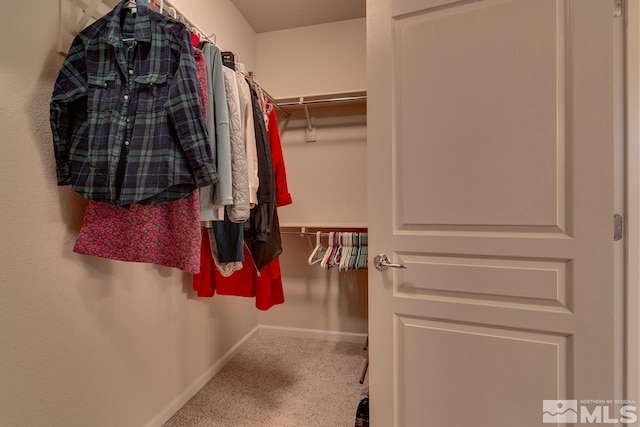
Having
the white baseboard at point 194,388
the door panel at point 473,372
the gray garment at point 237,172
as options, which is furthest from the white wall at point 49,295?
the door panel at point 473,372

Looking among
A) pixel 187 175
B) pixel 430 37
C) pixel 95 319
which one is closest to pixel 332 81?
pixel 430 37

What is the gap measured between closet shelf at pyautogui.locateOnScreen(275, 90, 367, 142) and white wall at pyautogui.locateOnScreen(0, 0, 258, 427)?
1435 mm

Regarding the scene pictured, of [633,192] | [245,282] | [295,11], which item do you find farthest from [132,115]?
[295,11]

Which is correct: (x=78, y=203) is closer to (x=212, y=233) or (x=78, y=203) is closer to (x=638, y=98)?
(x=212, y=233)

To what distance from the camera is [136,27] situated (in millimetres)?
938

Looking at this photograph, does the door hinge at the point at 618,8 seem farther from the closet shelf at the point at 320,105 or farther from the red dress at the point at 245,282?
the red dress at the point at 245,282

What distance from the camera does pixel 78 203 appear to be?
1.13 m

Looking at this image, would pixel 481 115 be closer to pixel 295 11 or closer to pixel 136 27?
pixel 136 27

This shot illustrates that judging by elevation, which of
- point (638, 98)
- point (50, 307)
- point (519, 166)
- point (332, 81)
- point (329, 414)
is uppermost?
point (332, 81)

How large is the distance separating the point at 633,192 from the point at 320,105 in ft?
6.24

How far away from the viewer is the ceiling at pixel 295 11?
2.18 metres

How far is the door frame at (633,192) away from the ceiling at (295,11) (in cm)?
173

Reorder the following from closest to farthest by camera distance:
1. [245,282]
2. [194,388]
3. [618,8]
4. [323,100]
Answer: [618,8] → [245,282] → [194,388] → [323,100]

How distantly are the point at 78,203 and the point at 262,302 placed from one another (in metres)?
0.94
